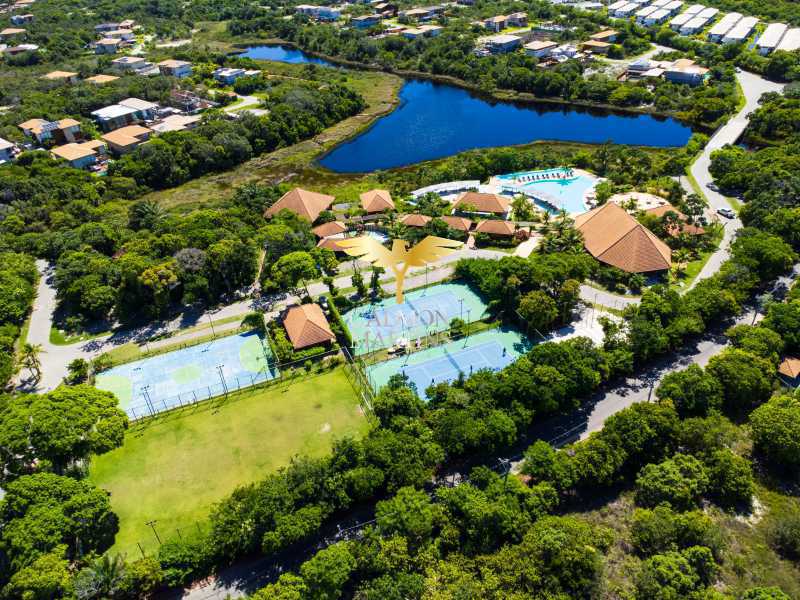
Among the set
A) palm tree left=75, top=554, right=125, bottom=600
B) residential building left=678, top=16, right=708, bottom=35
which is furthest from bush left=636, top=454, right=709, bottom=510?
residential building left=678, top=16, right=708, bottom=35

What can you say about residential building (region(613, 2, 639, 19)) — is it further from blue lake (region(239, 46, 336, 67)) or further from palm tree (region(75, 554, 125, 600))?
palm tree (region(75, 554, 125, 600))

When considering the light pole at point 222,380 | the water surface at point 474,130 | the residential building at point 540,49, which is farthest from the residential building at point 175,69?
the light pole at point 222,380

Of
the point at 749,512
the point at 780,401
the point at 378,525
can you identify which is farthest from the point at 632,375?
the point at 378,525

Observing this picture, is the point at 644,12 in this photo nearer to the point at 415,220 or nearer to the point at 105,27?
the point at 415,220

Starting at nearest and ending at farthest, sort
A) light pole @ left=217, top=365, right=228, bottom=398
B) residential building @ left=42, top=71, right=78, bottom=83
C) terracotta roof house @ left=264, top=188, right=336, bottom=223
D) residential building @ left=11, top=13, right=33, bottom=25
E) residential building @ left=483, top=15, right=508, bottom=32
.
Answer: light pole @ left=217, top=365, right=228, bottom=398 → terracotta roof house @ left=264, top=188, right=336, bottom=223 → residential building @ left=42, top=71, right=78, bottom=83 → residential building @ left=483, top=15, right=508, bottom=32 → residential building @ left=11, top=13, right=33, bottom=25

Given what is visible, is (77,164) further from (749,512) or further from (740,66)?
(740,66)

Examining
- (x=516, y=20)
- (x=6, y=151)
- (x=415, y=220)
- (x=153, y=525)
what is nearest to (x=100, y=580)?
(x=153, y=525)
